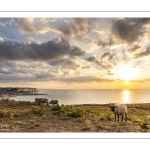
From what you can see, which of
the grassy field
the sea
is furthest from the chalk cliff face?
the grassy field

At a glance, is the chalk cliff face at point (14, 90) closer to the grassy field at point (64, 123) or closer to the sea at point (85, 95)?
the sea at point (85, 95)

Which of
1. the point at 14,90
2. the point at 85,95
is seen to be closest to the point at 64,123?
the point at 14,90

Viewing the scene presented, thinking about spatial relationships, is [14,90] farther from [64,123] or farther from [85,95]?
[85,95]

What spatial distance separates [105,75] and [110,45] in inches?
57.4

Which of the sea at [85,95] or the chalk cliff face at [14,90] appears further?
the sea at [85,95]

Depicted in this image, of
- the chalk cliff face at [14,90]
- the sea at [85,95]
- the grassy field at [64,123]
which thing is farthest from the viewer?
the sea at [85,95]

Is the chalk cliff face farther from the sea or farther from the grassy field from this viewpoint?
the grassy field

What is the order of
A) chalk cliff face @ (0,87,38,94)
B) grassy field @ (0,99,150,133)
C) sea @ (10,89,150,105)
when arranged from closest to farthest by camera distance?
1. grassy field @ (0,99,150,133)
2. chalk cliff face @ (0,87,38,94)
3. sea @ (10,89,150,105)

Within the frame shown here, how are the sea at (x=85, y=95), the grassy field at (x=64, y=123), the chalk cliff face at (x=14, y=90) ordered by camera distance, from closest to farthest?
the grassy field at (x=64, y=123)
the chalk cliff face at (x=14, y=90)
the sea at (x=85, y=95)

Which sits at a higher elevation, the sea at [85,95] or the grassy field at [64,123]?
the sea at [85,95]

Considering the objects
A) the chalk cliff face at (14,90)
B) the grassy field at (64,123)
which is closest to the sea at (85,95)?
the chalk cliff face at (14,90)
